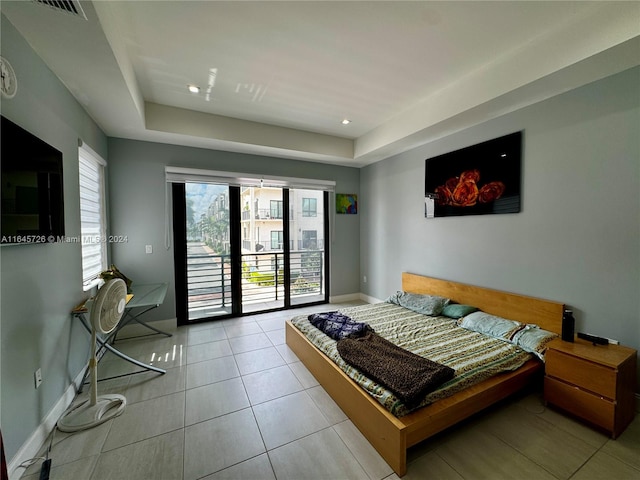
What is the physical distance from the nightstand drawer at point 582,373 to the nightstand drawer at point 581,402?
4 cm

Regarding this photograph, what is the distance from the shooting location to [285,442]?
1.72 m

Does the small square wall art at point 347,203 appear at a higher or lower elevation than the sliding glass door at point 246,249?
higher

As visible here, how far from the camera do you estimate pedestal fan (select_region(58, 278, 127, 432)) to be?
6.16ft

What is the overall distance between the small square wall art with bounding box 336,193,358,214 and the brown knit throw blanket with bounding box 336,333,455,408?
284cm

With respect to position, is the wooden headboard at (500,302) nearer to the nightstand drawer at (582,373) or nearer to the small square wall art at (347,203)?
the nightstand drawer at (582,373)

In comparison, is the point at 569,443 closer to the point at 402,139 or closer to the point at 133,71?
the point at 402,139

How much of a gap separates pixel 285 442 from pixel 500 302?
2.48m

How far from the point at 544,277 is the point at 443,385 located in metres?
1.61

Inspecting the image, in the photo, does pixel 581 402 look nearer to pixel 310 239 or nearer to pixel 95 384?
pixel 95 384

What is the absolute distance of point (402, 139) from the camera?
3377 millimetres

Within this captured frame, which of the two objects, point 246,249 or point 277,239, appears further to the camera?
point 277,239

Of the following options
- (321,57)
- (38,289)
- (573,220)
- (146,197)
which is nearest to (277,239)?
(146,197)

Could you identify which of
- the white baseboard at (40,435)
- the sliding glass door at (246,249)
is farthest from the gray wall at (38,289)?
the sliding glass door at (246,249)

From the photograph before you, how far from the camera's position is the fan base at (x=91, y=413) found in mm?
1835
